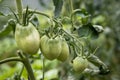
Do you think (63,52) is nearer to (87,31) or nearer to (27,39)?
(27,39)

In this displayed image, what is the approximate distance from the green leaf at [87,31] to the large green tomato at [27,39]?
1.09 ft

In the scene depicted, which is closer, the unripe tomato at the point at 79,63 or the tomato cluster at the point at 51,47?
the tomato cluster at the point at 51,47

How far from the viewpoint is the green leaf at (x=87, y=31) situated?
1.34m

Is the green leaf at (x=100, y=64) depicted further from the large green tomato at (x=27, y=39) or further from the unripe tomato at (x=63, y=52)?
the large green tomato at (x=27, y=39)

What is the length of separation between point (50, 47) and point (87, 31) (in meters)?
0.29

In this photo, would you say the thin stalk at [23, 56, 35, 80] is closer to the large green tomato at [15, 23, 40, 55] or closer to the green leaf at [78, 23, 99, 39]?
the large green tomato at [15, 23, 40, 55]

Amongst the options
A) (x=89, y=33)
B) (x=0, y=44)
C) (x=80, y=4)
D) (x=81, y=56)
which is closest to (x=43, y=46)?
(x=81, y=56)

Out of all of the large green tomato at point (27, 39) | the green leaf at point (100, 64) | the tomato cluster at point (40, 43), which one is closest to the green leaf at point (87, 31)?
the green leaf at point (100, 64)

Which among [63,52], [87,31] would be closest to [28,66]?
[63,52]

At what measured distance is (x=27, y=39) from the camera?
1029 mm

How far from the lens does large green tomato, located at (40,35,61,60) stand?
42.1 inches

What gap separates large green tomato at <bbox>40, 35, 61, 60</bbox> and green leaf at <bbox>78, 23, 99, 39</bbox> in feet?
0.86

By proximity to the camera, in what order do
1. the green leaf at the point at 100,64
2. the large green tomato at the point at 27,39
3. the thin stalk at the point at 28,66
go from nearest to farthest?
the large green tomato at the point at 27,39
the thin stalk at the point at 28,66
the green leaf at the point at 100,64

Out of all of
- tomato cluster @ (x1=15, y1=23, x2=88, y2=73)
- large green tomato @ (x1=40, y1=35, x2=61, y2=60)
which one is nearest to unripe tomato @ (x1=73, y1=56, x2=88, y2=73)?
tomato cluster @ (x1=15, y1=23, x2=88, y2=73)
